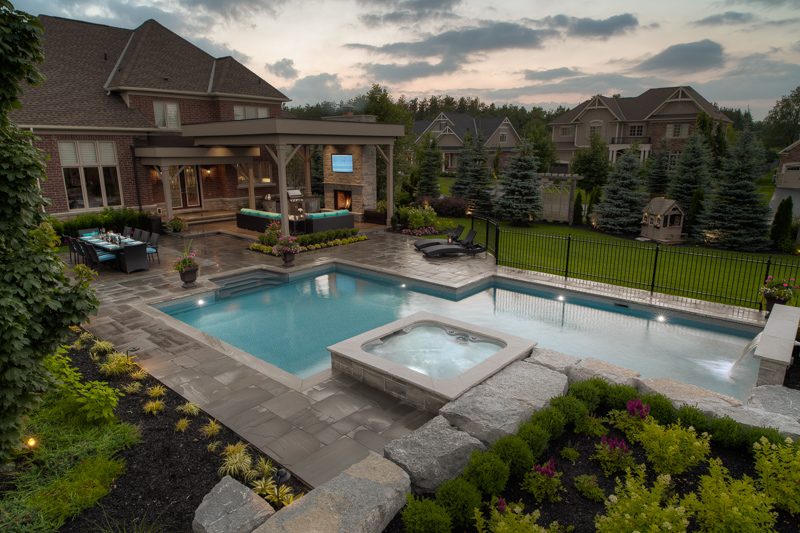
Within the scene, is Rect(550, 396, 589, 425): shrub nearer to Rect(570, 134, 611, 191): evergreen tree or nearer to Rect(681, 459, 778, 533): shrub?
Rect(681, 459, 778, 533): shrub

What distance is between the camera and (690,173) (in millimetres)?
20969

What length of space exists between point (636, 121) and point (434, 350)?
143 ft

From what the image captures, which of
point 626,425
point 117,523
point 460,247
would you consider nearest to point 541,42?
point 460,247

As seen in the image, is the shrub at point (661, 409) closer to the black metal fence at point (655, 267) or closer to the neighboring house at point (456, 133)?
the black metal fence at point (655, 267)

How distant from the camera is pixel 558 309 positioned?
11.5m

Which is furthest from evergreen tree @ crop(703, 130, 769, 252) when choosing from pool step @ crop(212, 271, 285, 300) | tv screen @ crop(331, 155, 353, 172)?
pool step @ crop(212, 271, 285, 300)

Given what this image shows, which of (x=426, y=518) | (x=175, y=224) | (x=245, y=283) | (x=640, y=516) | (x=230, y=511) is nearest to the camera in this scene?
(x=640, y=516)

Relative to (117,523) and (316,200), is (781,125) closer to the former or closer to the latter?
(316,200)

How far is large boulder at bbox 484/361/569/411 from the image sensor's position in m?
5.73

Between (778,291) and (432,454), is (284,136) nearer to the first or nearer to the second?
(432,454)

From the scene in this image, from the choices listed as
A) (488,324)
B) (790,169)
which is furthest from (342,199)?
(790,169)

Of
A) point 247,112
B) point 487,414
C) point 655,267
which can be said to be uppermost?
point 247,112

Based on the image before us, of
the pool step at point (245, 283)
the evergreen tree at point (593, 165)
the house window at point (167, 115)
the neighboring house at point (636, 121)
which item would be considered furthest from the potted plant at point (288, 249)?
the neighboring house at point (636, 121)

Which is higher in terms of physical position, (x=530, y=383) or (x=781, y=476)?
(x=781, y=476)
